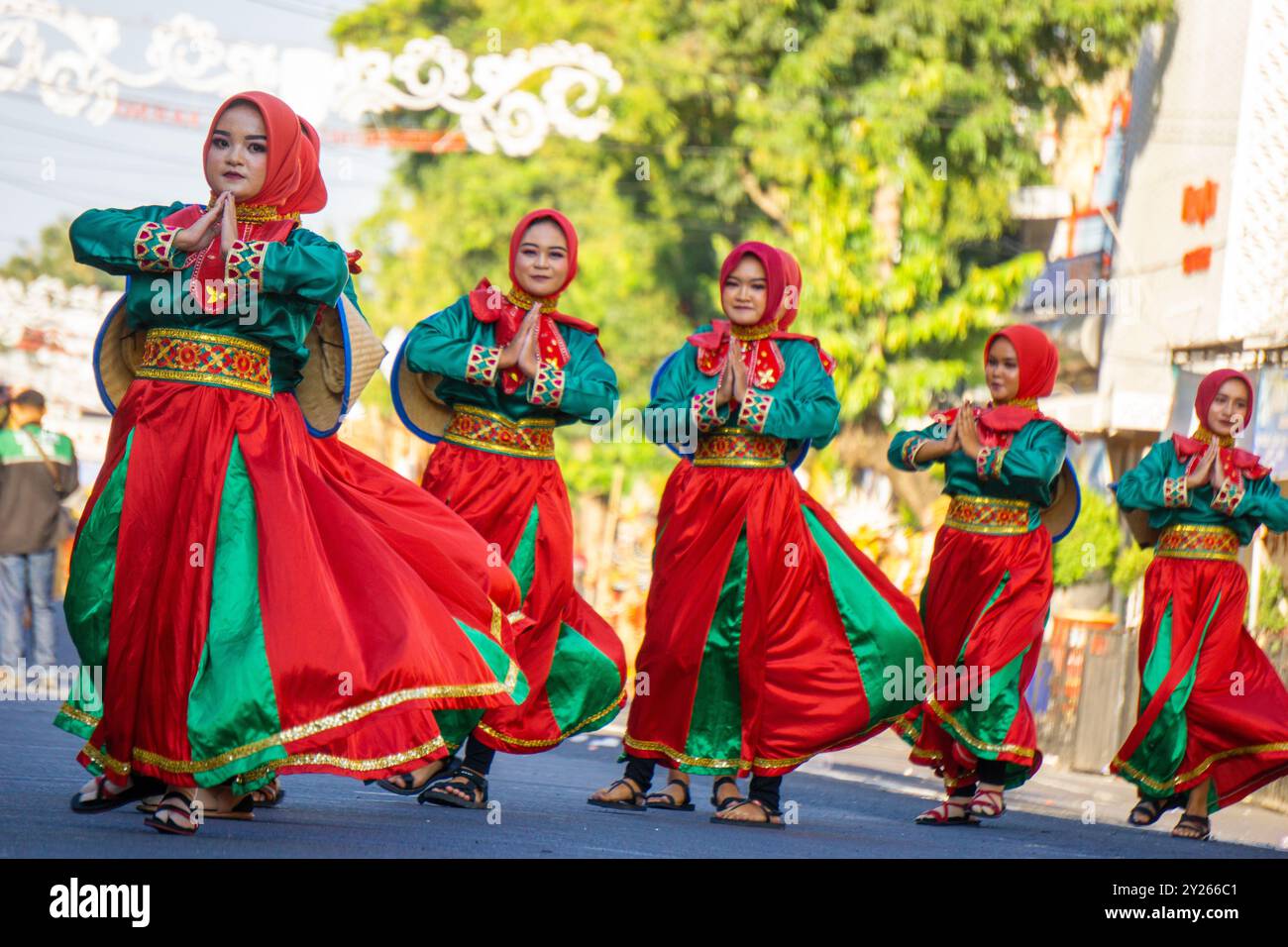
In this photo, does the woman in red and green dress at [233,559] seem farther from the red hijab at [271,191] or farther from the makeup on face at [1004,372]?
the makeup on face at [1004,372]

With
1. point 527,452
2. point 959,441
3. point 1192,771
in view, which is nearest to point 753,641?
point 527,452

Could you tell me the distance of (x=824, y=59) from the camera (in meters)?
22.0

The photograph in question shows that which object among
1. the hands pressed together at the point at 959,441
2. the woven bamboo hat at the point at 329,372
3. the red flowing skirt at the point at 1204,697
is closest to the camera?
the woven bamboo hat at the point at 329,372

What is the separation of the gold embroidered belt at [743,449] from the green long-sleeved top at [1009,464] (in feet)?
3.29

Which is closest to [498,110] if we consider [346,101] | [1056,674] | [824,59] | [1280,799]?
[346,101]

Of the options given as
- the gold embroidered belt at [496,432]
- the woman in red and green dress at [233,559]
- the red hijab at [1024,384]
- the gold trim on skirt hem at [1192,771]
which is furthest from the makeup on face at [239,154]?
the gold trim on skirt hem at [1192,771]

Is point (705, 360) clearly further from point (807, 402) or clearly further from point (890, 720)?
point (890, 720)

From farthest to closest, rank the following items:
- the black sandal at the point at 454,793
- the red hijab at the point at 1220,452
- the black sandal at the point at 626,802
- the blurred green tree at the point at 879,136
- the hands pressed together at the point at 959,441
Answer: the blurred green tree at the point at 879,136 → the red hijab at the point at 1220,452 → the hands pressed together at the point at 959,441 → the black sandal at the point at 626,802 → the black sandal at the point at 454,793

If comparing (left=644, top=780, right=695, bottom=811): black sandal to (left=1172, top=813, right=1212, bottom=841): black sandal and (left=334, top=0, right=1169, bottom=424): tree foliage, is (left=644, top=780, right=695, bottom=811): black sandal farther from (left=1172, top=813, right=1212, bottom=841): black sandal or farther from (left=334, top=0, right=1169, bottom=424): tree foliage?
(left=334, top=0, right=1169, bottom=424): tree foliage

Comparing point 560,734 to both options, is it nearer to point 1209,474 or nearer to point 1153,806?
point 1153,806

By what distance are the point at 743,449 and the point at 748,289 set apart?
23.9 inches

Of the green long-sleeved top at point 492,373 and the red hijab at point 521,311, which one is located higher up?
the red hijab at point 521,311

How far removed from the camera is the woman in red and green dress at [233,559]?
6.10 m

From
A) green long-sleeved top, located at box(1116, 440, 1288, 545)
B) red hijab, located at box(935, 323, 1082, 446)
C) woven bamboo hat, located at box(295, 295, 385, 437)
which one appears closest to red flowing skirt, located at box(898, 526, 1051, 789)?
red hijab, located at box(935, 323, 1082, 446)
